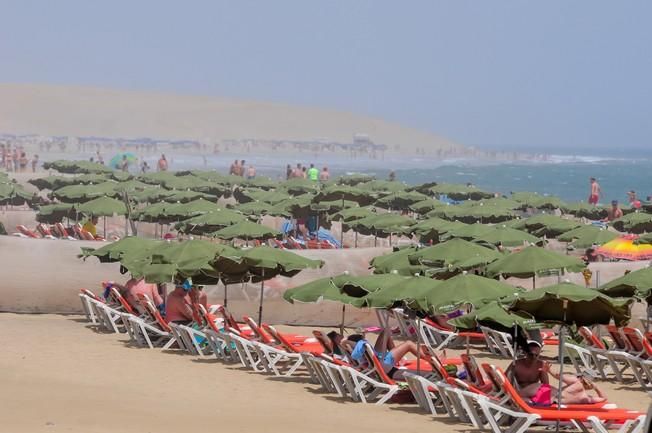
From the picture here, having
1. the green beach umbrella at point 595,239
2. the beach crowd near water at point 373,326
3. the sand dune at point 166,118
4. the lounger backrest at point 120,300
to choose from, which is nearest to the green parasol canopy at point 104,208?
the beach crowd near water at point 373,326

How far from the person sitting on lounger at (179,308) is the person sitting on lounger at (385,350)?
3218 mm

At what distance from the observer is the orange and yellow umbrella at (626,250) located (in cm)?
1994

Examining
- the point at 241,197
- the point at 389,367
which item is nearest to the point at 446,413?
the point at 389,367

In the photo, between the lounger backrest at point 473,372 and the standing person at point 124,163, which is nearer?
the lounger backrest at point 473,372

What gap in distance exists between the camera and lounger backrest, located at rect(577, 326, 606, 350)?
16.2m

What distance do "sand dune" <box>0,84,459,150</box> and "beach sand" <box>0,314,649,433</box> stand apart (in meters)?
133

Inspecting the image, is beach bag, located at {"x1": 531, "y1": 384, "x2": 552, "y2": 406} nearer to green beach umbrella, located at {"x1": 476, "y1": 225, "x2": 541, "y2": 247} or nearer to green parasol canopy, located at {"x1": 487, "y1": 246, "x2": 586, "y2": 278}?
green parasol canopy, located at {"x1": 487, "y1": 246, "x2": 586, "y2": 278}

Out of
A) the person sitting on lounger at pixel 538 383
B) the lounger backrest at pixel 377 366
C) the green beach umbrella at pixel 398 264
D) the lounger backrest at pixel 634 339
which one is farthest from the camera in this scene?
the green beach umbrella at pixel 398 264

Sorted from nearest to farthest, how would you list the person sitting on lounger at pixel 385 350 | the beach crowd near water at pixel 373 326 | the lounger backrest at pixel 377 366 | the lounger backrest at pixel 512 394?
the lounger backrest at pixel 512 394 → the beach crowd near water at pixel 373 326 → the lounger backrest at pixel 377 366 → the person sitting on lounger at pixel 385 350

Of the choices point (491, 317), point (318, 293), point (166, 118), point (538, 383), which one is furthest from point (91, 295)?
point (166, 118)

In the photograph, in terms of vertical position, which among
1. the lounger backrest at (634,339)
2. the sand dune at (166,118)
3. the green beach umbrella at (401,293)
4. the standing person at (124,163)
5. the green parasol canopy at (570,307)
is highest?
the green parasol canopy at (570,307)

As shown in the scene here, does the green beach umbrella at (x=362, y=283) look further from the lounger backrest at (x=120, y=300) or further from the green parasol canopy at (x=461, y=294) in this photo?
the lounger backrest at (x=120, y=300)

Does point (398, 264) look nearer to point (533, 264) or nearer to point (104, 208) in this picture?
point (533, 264)

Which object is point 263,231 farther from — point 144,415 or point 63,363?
point 144,415
